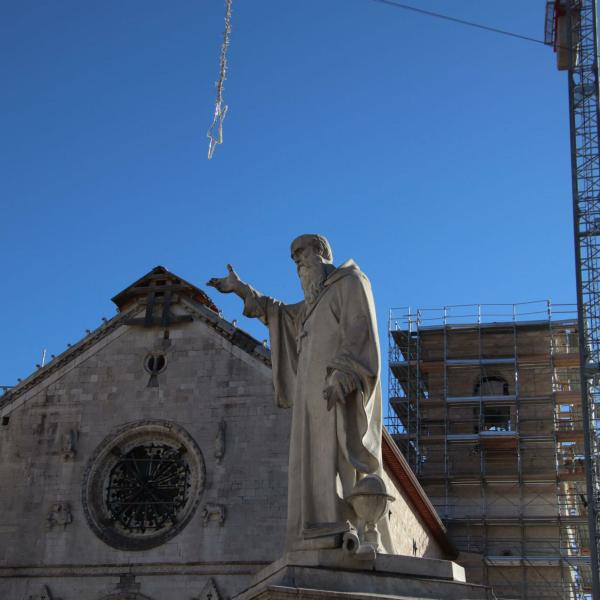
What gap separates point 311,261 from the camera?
7984 millimetres

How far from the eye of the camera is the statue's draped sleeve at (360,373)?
710 centimetres

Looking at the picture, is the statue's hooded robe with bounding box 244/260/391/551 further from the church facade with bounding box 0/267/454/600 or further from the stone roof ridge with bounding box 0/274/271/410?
the stone roof ridge with bounding box 0/274/271/410

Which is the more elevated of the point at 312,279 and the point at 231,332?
the point at 231,332

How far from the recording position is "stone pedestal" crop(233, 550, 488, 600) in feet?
20.0

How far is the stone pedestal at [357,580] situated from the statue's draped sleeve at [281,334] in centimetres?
162

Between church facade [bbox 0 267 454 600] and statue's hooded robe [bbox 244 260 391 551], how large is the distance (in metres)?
15.1

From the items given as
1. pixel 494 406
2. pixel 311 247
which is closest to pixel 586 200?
pixel 494 406

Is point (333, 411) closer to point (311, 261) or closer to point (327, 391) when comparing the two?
point (327, 391)

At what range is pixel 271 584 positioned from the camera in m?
6.21

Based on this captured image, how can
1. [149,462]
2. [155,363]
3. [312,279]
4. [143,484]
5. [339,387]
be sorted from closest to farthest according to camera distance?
[339,387]
[312,279]
[143,484]
[149,462]
[155,363]

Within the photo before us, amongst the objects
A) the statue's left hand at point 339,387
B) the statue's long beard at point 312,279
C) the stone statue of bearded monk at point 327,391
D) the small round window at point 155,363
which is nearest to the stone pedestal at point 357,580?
the stone statue of bearded monk at point 327,391

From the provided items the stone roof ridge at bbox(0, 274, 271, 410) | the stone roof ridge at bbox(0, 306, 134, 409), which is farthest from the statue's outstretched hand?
the stone roof ridge at bbox(0, 306, 134, 409)

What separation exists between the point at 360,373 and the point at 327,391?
25 centimetres

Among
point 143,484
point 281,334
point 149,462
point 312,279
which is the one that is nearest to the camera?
point 312,279
